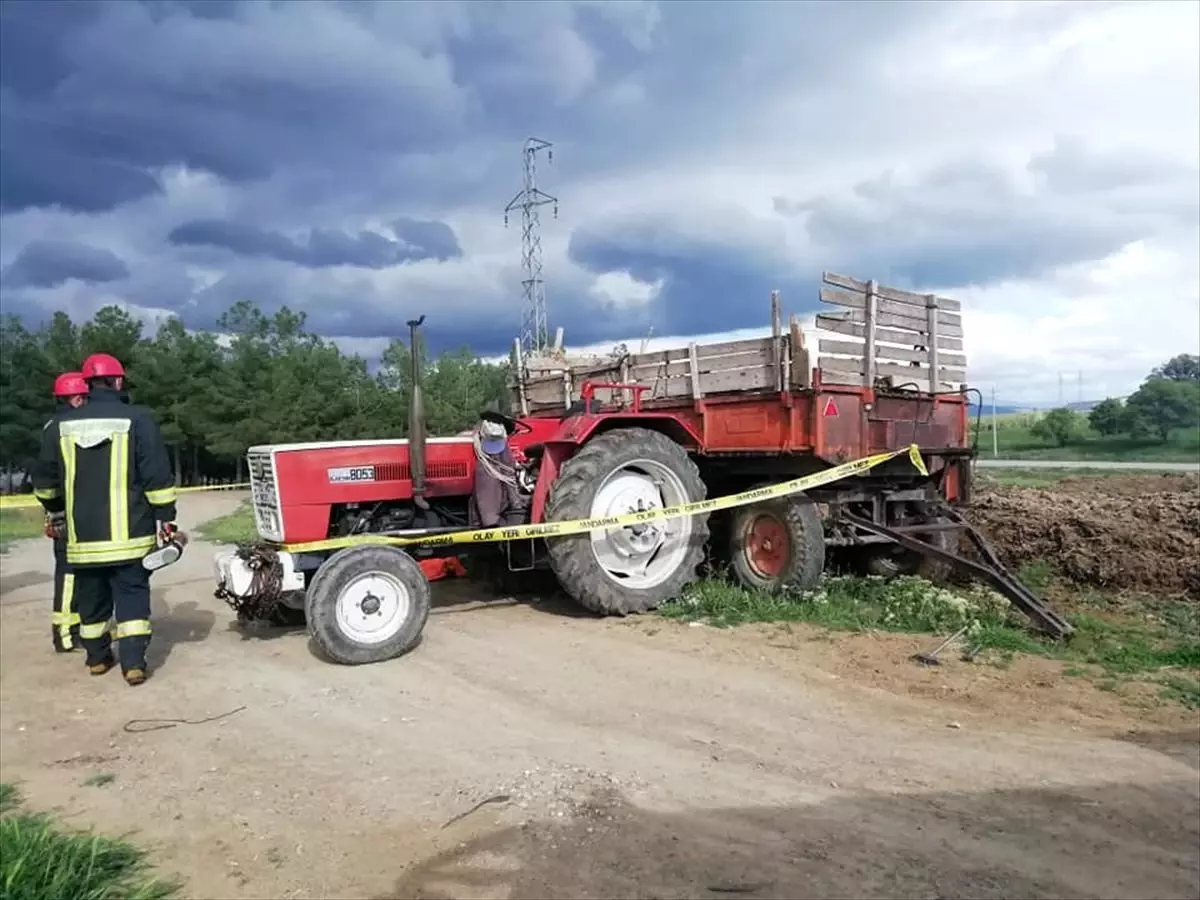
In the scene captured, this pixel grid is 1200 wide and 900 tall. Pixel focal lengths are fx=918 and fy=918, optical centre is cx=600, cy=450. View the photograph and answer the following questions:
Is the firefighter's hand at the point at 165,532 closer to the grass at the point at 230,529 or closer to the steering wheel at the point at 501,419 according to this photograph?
the steering wheel at the point at 501,419

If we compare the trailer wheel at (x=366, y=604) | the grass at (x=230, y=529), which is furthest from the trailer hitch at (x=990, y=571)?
the grass at (x=230, y=529)

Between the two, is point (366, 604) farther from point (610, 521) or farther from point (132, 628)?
point (610, 521)

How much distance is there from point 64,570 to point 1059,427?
47.4 m

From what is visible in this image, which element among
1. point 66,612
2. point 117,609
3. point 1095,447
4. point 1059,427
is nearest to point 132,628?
point 117,609

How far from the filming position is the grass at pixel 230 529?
48.4ft

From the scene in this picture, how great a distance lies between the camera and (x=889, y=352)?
326 inches

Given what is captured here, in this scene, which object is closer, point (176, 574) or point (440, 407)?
point (176, 574)

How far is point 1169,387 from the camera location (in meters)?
41.5

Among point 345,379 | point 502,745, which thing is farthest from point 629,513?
point 345,379

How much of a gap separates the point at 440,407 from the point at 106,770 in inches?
923

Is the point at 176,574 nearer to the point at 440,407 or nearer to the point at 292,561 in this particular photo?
the point at 292,561

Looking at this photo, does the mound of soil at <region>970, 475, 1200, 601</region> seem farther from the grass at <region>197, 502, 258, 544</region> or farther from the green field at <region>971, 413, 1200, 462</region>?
the green field at <region>971, 413, 1200, 462</region>

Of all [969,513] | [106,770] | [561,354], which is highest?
[561,354]

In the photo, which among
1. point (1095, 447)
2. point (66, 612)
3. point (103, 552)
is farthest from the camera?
point (1095, 447)
